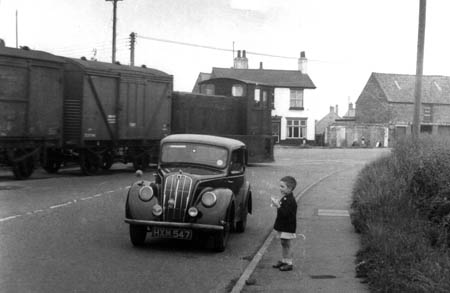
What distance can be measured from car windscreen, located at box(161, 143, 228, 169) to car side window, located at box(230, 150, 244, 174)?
245 millimetres

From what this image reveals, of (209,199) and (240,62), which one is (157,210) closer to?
(209,199)

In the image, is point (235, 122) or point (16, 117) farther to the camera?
point (235, 122)

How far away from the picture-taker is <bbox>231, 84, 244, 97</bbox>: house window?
30719 mm

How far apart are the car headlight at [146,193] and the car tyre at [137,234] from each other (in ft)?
1.42

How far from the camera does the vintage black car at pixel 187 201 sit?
29.7 ft

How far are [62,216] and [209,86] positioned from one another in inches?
802

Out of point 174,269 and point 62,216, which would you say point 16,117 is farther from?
point 174,269

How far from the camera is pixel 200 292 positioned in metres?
6.97

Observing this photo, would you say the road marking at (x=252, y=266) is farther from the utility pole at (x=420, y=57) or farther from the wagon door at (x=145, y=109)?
the wagon door at (x=145, y=109)

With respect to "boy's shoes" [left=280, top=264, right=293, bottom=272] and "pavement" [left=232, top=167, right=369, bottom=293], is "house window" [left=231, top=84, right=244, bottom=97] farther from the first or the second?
"boy's shoes" [left=280, top=264, right=293, bottom=272]

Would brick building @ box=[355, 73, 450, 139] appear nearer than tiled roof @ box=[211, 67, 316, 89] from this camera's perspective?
Yes

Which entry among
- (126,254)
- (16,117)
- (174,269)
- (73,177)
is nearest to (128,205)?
(126,254)

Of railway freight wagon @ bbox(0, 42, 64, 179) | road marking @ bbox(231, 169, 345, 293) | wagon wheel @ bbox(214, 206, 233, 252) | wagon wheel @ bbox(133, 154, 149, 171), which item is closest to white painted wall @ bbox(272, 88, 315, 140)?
wagon wheel @ bbox(133, 154, 149, 171)

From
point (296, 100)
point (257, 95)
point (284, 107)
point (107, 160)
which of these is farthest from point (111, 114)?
point (296, 100)
